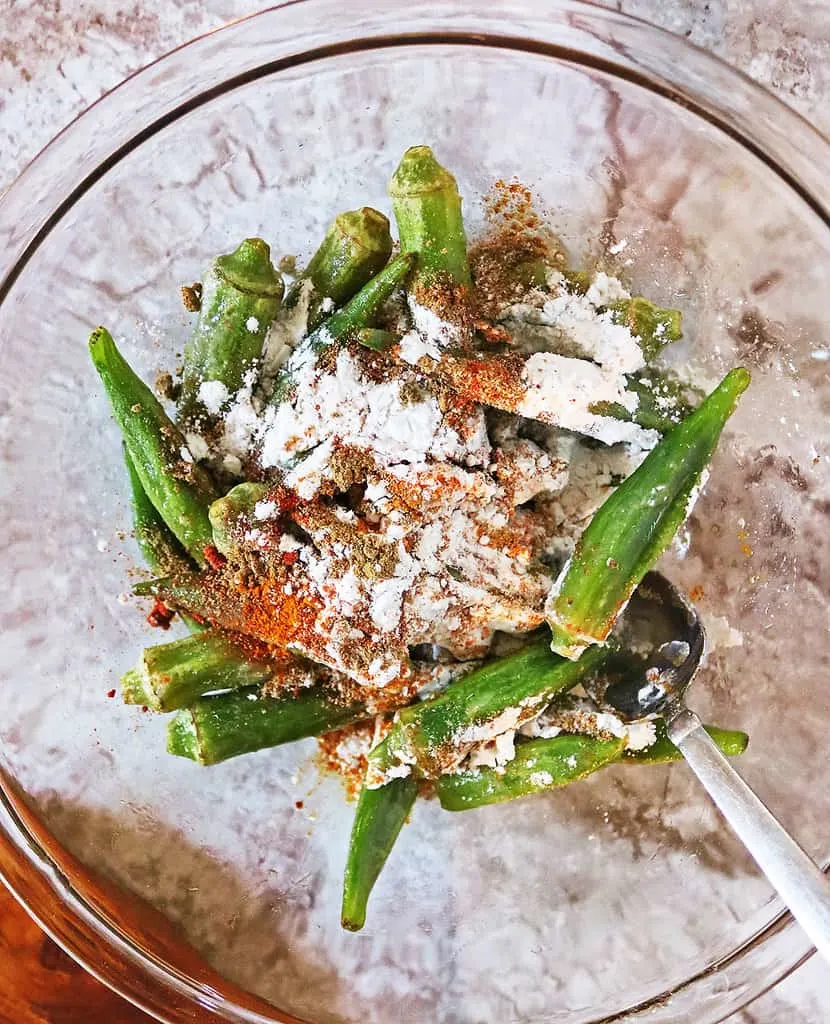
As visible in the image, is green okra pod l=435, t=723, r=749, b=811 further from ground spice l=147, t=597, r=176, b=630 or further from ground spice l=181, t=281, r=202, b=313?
ground spice l=181, t=281, r=202, b=313

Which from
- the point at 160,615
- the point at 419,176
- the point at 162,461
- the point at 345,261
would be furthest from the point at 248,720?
the point at 419,176

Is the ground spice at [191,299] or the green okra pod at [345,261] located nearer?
the green okra pod at [345,261]

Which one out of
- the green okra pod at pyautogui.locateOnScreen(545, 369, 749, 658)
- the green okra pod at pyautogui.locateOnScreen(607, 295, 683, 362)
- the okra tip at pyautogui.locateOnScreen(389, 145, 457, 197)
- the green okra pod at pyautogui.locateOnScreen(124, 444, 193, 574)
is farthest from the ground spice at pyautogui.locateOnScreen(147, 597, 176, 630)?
the green okra pod at pyautogui.locateOnScreen(607, 295, 683, 362)

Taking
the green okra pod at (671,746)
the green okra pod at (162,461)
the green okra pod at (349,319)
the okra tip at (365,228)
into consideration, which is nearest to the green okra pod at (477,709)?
the green okra pod at (671,746)

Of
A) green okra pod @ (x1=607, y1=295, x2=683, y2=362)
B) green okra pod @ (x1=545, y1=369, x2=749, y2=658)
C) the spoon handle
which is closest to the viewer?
the spoon handle

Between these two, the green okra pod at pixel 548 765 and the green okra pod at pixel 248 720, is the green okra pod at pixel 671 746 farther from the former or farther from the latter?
the green okra pod at pixel 248 720

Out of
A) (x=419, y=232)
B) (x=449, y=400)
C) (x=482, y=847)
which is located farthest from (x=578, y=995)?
(x=419, y=232)

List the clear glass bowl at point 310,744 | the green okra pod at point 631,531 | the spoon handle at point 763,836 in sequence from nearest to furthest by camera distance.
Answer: the spoon handle at point 763,836
the green okra pod at point 631,531
the clear glass bowl at point 310,744
